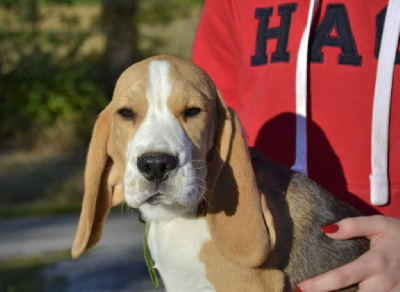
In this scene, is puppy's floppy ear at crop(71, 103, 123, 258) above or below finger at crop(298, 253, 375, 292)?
above

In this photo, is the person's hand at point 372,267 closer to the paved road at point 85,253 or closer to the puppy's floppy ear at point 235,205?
the puppy's floppy ear at point 235,205

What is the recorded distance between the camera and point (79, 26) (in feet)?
41.8

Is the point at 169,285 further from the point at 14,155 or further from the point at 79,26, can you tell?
the point at 79,26

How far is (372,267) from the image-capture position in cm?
277

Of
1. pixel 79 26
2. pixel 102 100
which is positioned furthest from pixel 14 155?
pixel 79 26

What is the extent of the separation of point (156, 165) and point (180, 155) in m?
0.10

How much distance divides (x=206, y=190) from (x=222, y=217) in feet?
0.39

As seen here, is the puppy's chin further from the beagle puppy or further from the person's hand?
the person's hand

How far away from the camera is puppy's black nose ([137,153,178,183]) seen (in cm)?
254

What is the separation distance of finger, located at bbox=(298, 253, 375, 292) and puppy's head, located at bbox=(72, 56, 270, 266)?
0.27m

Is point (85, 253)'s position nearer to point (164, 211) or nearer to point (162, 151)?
point (164, 211)

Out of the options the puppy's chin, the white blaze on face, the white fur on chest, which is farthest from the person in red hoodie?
the white blaze on face

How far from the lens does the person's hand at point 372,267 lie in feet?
9.06

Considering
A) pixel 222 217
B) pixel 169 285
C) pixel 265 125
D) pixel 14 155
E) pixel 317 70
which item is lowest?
pixel 14 155
